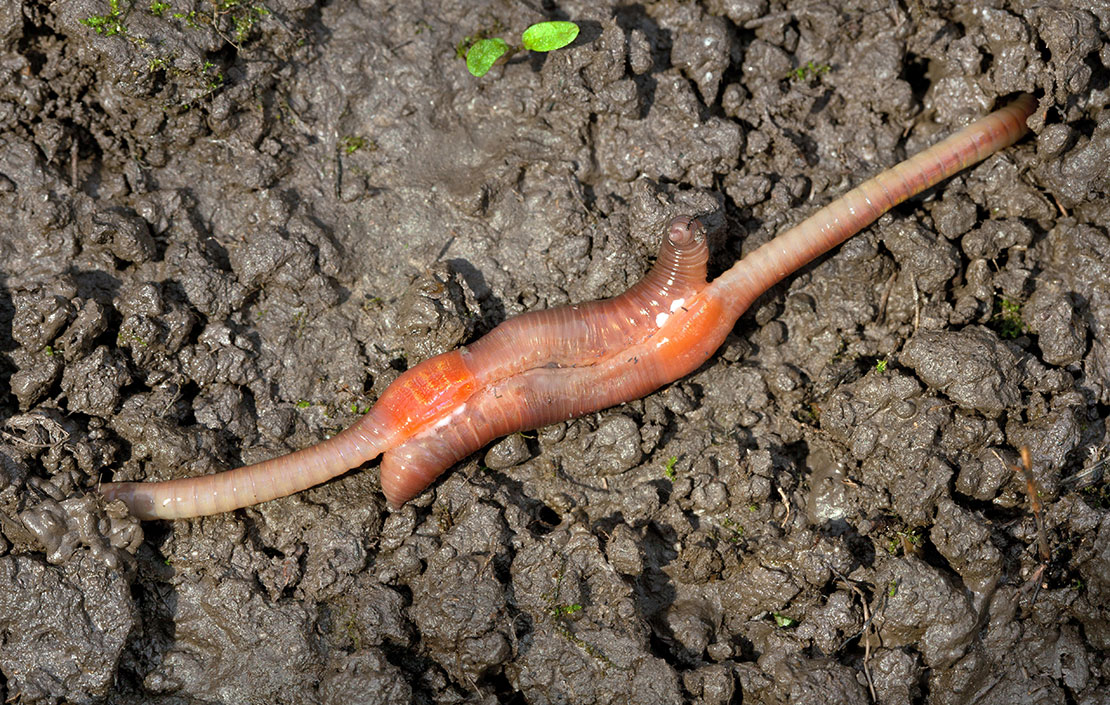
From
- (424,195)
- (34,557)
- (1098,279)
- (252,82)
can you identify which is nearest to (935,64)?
(1098,279)

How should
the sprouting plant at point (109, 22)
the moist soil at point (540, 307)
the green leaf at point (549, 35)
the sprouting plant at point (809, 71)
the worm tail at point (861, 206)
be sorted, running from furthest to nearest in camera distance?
the sprouting plant at point (809, 71) < the green leaf at point (549, 35) < the worm tail at point (861, 206) < the sprouting plant at point (109, 22) < the moist soil at point (540, 307)

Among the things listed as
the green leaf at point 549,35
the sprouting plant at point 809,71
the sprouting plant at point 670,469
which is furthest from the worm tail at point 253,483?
the sprouting plant at point 809,71

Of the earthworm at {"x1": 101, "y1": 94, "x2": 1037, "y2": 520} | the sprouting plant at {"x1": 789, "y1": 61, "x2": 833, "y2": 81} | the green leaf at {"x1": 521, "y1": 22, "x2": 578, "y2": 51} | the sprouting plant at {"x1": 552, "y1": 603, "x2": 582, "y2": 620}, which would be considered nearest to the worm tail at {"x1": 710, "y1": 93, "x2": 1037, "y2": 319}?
the earthworm at {"x1": 101, "y1": 94, "x2": 1037, "y2": 520}

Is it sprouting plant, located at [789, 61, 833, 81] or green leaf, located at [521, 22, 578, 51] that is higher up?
green leaf, located at [521, 22, 578, 51]

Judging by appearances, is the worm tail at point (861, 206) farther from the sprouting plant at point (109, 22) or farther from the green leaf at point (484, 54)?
the sprouting plant at point (109, 22)

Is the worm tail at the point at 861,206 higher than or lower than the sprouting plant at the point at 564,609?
higher

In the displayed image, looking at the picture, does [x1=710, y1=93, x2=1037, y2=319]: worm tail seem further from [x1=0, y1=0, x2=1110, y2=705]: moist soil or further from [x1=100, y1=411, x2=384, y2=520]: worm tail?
[x1=100, y1=411, x2=384, y2=520]: worm tail
